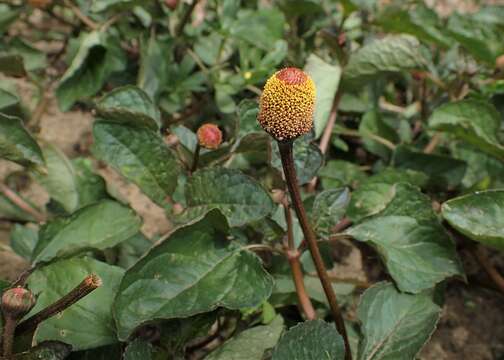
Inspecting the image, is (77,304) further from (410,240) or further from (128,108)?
(410,240)

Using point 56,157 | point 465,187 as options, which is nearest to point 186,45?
point 56,157

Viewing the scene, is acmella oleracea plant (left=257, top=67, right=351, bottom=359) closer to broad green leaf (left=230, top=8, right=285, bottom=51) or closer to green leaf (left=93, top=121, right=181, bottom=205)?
green leaf (left=93, top=121, right=181, bottom=205)

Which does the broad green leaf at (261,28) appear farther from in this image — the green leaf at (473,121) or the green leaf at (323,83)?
the green leaf at (473,121)

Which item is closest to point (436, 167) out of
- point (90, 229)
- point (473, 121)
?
point (473, 121)

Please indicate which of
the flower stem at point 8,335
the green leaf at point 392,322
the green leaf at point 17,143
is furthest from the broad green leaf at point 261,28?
the flower stem at point 8,335

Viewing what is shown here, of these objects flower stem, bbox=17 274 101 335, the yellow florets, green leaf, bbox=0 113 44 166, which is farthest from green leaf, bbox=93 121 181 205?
the yellow florets
